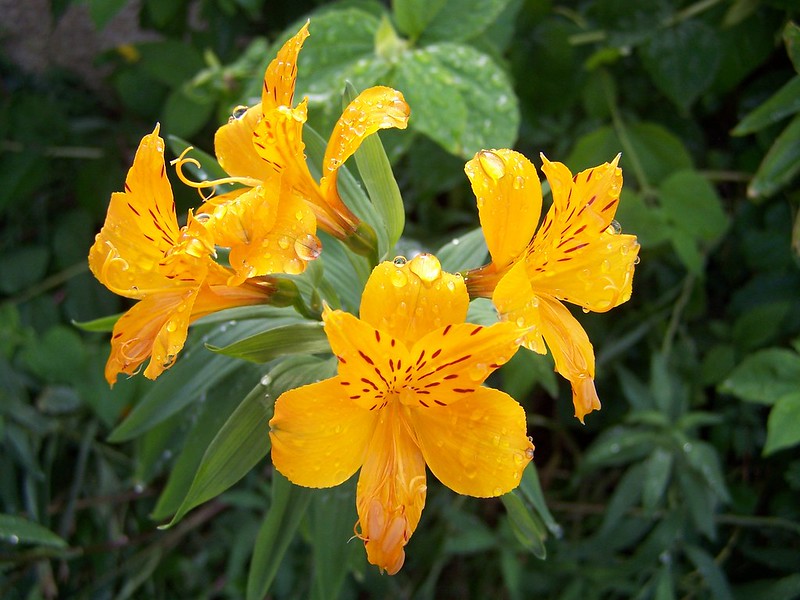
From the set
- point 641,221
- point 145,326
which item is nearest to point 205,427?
point 145,326

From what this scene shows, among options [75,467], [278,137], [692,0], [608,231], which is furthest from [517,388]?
[75,467]

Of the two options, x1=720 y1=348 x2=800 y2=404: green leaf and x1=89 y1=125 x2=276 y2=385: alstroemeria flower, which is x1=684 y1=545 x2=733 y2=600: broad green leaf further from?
x1=89 y1=125 x2=276 y2=385: alstroemeria flower

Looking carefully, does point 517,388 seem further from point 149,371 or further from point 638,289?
point 149,371

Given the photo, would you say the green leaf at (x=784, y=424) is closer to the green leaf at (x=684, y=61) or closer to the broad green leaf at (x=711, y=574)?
the broad green leaf at (x=711, y=574)

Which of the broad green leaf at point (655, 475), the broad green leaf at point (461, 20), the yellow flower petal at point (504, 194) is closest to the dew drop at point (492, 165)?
the yellow flower petal at point (504, 194)

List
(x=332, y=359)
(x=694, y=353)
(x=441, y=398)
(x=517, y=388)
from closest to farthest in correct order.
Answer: (x=441, y=398), (x=332, y=359), (x=517, y=388), (x=694, y=353)

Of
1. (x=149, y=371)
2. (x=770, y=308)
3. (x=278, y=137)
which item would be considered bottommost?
Result: (x=770, y=308)
